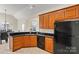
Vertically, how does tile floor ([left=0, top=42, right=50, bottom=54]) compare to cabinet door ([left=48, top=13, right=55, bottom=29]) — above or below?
below

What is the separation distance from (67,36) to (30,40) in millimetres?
587

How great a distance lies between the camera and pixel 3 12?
173 cm

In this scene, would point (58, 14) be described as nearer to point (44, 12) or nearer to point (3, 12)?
point (44, 12)

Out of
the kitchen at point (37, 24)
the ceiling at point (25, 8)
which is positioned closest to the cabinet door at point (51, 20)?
the kitchen at point (37, 24)

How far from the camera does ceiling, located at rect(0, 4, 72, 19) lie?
1677 millimetres

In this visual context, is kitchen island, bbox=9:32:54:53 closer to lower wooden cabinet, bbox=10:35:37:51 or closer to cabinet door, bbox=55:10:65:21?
lower wooden cabinet, bbox=10:35:37:51

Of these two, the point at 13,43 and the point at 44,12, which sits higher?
the point at 44,12

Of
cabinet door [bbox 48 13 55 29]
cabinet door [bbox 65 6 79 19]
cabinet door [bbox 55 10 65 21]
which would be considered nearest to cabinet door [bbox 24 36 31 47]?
cabinet door [bbox 48 13 55 29]

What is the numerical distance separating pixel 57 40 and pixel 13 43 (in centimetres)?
69

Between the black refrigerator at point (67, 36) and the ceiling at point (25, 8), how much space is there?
0.88 feet
